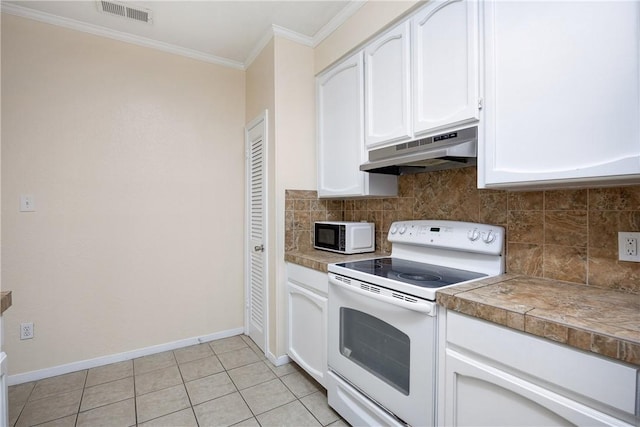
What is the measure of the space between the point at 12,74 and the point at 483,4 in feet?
9.53

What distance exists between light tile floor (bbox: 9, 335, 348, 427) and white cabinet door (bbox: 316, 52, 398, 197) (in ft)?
4.47

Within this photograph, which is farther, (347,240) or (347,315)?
(347,240)

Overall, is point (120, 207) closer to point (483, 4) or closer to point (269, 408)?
point (269, 408)

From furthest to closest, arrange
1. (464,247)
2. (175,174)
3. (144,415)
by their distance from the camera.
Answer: (175,174)
(144,415)
(464,247)

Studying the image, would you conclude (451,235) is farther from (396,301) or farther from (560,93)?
(560,93)

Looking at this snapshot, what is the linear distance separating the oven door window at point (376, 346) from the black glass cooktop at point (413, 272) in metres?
0.23

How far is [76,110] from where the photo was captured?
7.43 feet

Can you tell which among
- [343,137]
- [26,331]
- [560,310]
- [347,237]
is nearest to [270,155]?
[343,137]

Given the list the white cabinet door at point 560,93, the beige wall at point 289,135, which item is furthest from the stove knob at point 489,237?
the beige wall at point 289,135

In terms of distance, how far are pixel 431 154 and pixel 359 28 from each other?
1.12 meters

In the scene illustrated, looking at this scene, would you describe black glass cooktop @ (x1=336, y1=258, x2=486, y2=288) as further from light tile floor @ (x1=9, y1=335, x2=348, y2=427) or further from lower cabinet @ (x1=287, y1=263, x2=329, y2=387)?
light tile floor @ (x1=9, y1=335, x2=348, y2=427)

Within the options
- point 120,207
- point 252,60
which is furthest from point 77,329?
point 252,60

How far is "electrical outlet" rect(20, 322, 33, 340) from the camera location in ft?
6.93

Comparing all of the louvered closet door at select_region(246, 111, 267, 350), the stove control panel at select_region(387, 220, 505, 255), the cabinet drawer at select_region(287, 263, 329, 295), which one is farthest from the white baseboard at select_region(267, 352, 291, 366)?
the stove control panel at select_region(387, 220, 505, 255)
